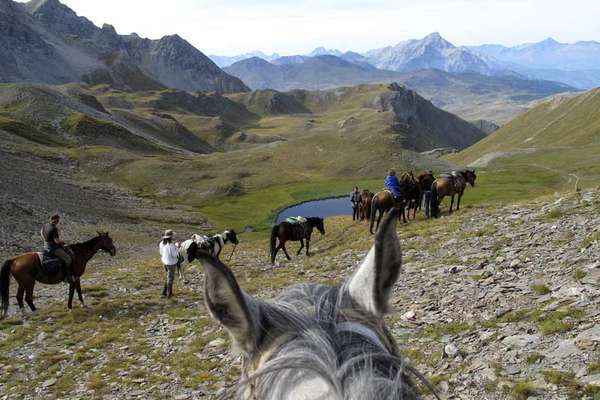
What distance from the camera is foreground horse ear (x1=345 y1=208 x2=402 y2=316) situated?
261cm

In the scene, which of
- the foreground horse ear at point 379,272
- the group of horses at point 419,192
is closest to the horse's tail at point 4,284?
the foreground horse ear at point 379,272

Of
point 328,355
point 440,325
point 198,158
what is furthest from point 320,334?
point 198,158

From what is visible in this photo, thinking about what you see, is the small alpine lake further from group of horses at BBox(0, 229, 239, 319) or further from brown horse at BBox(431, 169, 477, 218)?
group of horses at BBox(0, 229, 239, 319)


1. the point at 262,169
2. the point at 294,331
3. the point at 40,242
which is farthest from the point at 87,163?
the point at 294,331

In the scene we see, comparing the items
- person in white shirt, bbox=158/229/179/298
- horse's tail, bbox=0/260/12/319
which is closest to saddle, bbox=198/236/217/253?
person in white shirt, bbox=158/229/179/298

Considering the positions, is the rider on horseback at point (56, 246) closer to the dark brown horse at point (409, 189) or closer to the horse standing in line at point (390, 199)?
the horse standing in line at point (390, 199)

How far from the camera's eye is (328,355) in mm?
2270

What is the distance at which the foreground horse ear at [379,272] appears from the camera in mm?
2609

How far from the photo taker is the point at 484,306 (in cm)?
1152

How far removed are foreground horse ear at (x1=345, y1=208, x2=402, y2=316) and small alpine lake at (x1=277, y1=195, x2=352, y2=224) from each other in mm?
64246

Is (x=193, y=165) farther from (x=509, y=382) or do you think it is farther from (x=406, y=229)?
(x=509, y=382)

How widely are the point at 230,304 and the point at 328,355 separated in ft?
2.07

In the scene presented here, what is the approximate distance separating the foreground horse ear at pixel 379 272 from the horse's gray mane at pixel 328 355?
0.26ft

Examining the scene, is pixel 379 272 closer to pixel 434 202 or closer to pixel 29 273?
pixel 29 273
